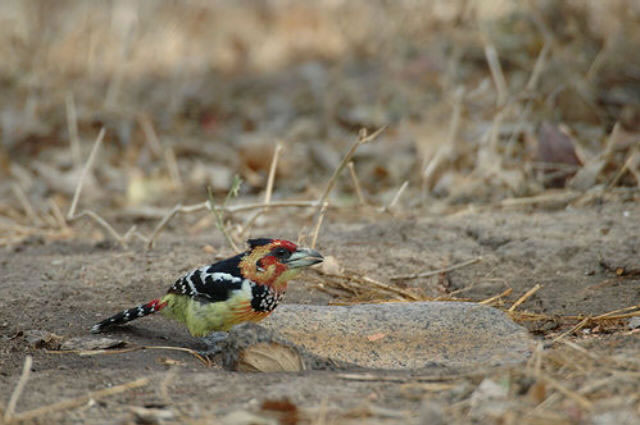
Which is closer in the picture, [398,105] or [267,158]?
[267,158]

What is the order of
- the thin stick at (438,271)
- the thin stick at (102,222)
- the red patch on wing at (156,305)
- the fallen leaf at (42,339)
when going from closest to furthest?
the fallen leaf at (42,339)
the red patch on wing at (156,305)
the thin stick at (438,271)
the thin stick at (102,222)

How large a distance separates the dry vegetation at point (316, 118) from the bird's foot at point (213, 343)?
0.63 meters

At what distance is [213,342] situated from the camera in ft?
11.3

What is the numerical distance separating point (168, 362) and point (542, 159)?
3.60m

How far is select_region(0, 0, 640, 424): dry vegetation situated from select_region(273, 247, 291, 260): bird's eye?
570 millimetres

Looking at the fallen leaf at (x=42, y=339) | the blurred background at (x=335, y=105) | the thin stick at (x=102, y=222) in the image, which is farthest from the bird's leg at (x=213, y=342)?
the blurred background at (x=335, y=105)

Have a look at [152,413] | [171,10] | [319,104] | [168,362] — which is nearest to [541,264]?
[168,362]

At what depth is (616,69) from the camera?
24.6 ft

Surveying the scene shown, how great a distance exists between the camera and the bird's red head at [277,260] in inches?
134

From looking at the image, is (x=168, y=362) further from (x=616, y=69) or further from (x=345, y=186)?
(x=616, y=69)

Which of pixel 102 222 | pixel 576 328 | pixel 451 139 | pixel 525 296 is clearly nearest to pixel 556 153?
pixel 451 139

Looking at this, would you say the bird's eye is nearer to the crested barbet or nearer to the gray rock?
the crested barbet

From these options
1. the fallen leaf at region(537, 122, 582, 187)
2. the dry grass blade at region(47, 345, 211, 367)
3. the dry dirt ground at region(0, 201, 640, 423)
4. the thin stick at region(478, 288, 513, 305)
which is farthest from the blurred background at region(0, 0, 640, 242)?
the dry grass blade at region(47, 345, 211, 367)

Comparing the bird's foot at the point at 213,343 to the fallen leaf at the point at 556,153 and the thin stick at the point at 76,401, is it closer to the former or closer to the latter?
the thin stick at the point at 76,401
